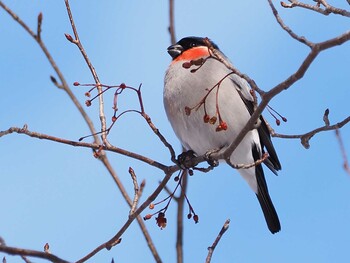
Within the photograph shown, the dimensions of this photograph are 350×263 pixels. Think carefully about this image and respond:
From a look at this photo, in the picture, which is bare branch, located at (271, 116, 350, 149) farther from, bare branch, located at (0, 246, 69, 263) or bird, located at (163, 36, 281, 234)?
bare branch, located at (0, 246, 69, 263)

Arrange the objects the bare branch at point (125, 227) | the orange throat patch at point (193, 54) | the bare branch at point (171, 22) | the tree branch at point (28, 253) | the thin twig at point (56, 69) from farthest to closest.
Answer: the orange throat patch at point (193, 54) → the bare branch at point (171, 22) → the thin twig at point (56, 69) → the bare branch at point (125, 227) → the tree branch at point (28, 253)

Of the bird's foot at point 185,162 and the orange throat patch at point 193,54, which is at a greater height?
the orange throat patch at point 193,54

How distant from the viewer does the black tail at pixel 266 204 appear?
4.53 metres

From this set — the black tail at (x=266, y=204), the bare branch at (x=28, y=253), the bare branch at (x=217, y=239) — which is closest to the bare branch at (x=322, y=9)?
the bare branch at (x=217, y=239)

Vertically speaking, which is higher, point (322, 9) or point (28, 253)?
point (322, 9)

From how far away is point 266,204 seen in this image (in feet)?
15.1

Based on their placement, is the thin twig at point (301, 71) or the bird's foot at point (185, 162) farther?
the bird's foot at point (185, 162)

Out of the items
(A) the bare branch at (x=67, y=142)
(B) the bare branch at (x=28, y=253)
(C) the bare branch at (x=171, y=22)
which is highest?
(C) the bare branch at (x=171, y=22)

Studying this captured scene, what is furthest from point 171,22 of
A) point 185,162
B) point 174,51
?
point 174,51

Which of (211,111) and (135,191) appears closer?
(135,191)

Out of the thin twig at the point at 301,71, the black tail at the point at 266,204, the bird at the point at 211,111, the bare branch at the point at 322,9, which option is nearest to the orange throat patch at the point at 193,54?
the bird at the point at 211,111

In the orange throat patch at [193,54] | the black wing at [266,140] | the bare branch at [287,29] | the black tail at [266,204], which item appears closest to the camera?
the bare branch at [287,29]

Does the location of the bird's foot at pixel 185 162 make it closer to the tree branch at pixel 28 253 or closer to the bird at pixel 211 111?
the bird at pixel 211 111

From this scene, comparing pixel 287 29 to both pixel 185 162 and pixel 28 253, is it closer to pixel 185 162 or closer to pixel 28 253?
pixel 185 162
